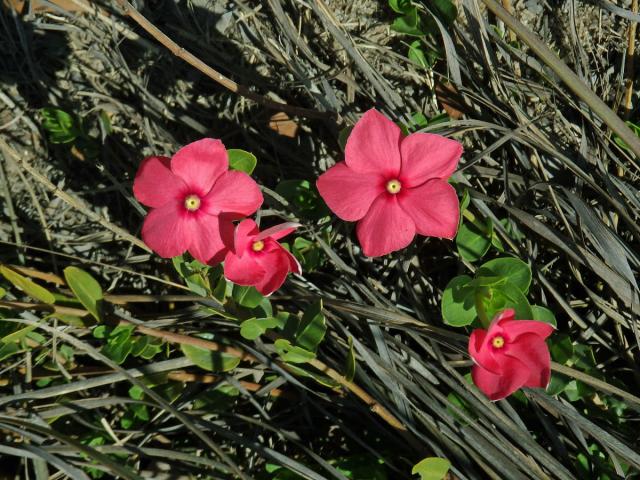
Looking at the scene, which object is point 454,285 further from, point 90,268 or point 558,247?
point 90,268

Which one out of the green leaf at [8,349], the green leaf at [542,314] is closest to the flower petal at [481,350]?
the green leaf at [542,314]

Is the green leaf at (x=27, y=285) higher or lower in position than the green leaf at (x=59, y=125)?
lower

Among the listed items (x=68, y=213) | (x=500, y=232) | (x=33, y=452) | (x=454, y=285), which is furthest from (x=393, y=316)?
(x=68, y=213)

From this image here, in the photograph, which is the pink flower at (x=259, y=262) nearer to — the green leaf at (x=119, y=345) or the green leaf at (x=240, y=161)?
the green leaf at (x=240, y=161)

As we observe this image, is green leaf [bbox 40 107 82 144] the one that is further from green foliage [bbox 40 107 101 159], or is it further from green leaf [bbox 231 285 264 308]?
green leaf [bbox 231 285 264 308]

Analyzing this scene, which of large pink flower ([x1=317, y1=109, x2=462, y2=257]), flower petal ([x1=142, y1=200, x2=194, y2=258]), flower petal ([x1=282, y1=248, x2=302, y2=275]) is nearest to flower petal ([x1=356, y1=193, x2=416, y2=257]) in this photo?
large pink flower ([x1=317, y1=109, x2=462, y2=257])
